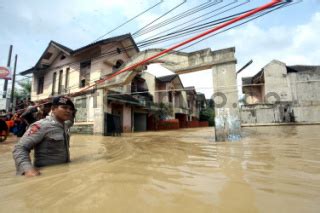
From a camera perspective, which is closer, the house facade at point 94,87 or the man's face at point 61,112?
the man's face at point 61,112

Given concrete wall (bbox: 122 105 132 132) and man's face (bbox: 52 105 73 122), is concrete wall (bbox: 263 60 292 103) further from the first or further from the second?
man's face (bbox: 52 105 73 122)

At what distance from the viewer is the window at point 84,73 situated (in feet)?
45.6

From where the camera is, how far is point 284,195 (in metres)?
1.28

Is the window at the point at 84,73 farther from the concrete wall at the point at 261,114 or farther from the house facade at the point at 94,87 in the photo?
the concrete wall at the point at 261,114

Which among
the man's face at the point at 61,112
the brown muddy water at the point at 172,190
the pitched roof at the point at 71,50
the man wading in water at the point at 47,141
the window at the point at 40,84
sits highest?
the pitched roof at the point at 71,50

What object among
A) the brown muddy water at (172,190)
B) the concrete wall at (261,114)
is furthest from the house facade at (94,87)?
the brown muddy water at (172,190)

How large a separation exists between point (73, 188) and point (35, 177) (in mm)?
695

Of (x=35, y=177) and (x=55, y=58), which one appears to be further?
(x=55, y=58)

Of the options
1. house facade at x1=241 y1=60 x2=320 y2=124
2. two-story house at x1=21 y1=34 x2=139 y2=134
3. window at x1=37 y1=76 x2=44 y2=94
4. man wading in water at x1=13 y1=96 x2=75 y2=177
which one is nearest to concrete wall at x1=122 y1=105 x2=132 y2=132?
two-story house at x1=21 y1=34 x2=139 y2=134

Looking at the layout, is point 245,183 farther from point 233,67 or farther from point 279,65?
point 279,65

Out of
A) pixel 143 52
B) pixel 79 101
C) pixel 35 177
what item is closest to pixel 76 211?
pixel 35 177

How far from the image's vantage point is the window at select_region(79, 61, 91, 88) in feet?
45.6

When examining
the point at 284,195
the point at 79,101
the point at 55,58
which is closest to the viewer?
the point at 284,195

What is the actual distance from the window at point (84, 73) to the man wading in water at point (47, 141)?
12104mm
